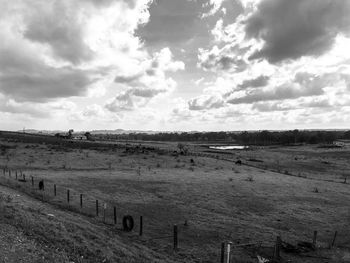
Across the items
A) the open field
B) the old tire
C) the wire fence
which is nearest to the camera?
the wire fence

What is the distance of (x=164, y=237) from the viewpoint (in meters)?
21.1

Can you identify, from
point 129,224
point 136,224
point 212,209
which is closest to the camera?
point 129,224

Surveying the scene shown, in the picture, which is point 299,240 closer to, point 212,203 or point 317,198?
point 212,203

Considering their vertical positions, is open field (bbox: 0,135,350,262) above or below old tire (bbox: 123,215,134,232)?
below

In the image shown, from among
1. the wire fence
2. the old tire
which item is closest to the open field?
the wire fence

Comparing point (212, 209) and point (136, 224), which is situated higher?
point (136, 224)

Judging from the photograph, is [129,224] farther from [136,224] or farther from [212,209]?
[212,209]

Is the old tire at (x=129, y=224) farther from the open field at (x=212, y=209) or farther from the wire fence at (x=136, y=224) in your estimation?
the open field at (x=212, y=209)

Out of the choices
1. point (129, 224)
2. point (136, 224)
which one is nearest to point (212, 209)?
point (136, 224)

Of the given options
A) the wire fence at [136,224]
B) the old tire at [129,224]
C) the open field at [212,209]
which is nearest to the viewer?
the wire fence at [136,224]

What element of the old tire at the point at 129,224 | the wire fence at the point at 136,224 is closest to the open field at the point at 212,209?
the wire fence at the point at 136,224

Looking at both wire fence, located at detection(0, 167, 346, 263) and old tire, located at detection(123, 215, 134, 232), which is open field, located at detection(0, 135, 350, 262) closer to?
wire fence, located at detection(0, 167, 346, 263)

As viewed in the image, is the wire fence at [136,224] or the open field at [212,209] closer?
the wire fence at [136,224]

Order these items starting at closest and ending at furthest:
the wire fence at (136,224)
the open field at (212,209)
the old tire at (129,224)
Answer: the wire fence at (136,224), the open field at (212,209), the old tire at (129,224)
